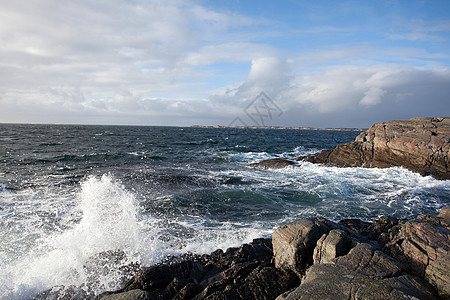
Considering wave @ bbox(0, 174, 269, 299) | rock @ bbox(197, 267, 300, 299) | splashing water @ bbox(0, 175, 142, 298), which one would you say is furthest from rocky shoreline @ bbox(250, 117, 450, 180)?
rock @ bbox(197, 267, 300, 299)

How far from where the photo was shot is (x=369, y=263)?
195 inches

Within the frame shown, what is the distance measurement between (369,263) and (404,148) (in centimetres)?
2051

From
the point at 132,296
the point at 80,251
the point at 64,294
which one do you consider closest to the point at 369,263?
the point at 132,296

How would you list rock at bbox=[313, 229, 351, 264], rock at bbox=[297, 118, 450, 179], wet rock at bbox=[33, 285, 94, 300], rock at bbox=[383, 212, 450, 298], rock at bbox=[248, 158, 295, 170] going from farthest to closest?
1. rock at bbox=[248, 158, 295, 170]
2. rock at bbox=[297, 118, 450, 179]
3. wet rock at bbox=[33, 285, 94, 300]
4. rock at bbox=[313, 229, 351, 264]
5. rock at bbox=[383, 212, 450, 298]

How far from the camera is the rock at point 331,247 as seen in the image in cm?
559

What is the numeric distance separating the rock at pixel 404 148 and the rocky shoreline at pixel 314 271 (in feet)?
52.4

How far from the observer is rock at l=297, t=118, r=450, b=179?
756 inches

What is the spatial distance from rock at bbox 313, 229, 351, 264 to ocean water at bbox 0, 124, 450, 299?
313 cm

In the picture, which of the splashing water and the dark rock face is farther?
the splashing water

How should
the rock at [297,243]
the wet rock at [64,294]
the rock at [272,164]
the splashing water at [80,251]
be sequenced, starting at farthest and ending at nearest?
the rock at [272,164] → the splashing water at [80,251] → the rock at [297,243] → the wet rock at [64,294]

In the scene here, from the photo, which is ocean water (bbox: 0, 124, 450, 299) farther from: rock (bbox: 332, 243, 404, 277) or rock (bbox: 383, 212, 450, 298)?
rock (bbox: 383, 212, 450, 298)

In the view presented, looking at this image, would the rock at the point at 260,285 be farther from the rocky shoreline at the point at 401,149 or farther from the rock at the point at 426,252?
the rocky shoreline at the point at 401,149

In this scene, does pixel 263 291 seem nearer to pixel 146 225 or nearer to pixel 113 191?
pixel 146 225

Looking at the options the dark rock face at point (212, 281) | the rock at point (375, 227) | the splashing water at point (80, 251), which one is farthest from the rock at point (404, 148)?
the splashing water at point (80, 251)
